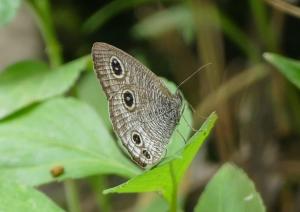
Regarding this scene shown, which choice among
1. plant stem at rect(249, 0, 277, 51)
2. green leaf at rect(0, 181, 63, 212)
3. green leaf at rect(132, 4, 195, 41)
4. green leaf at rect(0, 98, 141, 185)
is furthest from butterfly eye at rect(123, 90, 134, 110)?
green leaf at rect(132, 4, 195, 41)

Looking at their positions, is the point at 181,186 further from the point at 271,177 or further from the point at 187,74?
the point at 187,74

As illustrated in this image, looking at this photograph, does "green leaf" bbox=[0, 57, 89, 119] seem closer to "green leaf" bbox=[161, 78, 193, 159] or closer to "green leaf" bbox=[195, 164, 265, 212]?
"green leaf" bbox=[161, 78, 193, 159]

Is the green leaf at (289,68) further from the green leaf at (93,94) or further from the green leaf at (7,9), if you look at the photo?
the green leaf at (93,94)

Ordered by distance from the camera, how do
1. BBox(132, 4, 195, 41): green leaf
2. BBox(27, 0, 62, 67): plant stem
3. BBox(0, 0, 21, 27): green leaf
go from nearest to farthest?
BBox(0, 0, 21, 27): green leaf, BBox(27, 0, 62, 67): plant stem, BBox(132, 4, 195, 41): green leaf

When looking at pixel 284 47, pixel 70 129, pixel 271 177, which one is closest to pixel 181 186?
pixel 271 177

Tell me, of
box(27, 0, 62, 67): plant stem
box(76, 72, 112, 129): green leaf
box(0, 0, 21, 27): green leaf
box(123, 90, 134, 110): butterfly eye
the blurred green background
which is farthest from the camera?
the blurred green background
